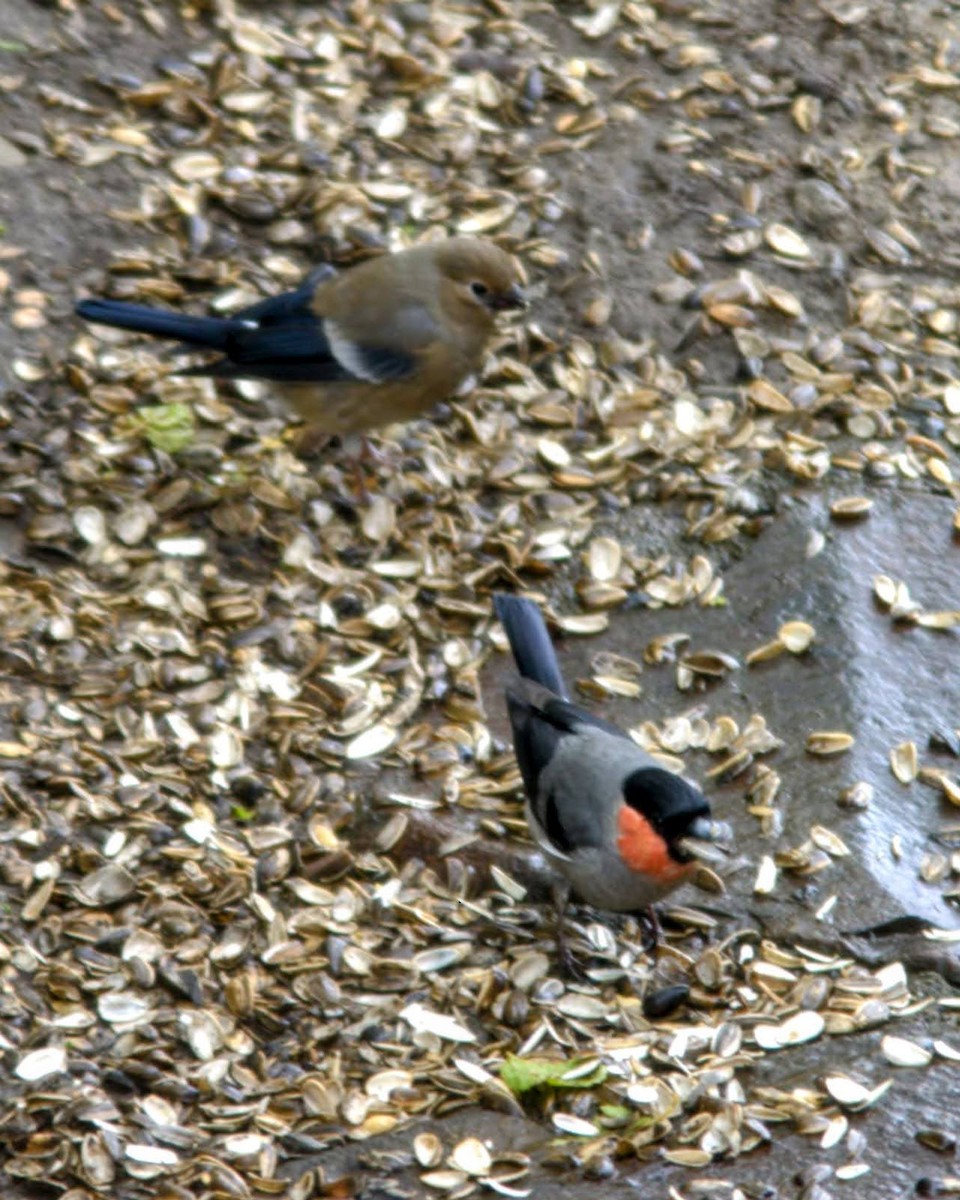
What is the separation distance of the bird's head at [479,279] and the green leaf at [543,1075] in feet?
8.68

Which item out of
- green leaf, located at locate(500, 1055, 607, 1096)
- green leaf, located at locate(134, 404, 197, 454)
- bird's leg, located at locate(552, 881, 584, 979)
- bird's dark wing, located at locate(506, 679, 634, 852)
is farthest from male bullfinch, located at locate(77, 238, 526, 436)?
green leaf, located at locate(500, 1055, 607, 1096)

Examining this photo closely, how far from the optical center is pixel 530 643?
537 centimetres

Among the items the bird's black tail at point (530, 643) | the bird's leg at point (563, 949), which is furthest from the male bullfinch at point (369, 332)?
the bird's leg at point (563, 949)

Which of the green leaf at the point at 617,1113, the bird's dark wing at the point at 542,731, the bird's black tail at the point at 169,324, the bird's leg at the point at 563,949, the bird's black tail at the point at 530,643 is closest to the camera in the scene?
the green leaf at the point at 617,1113

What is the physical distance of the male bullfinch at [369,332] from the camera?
19.9 feet

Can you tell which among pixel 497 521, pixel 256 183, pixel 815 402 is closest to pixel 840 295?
pixel 815 402

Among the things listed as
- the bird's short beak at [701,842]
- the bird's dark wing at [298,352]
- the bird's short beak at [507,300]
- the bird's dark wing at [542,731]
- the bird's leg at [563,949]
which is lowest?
the bird's leg at [563,949]

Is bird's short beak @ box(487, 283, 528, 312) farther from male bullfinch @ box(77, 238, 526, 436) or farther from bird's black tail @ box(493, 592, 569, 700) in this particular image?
bird's black tail @ box(493, 592, 569, 700)

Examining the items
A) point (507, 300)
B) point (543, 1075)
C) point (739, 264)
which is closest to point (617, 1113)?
point (543, 1075)

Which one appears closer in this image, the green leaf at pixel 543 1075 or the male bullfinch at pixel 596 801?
the green leaf at pixel 543 1075

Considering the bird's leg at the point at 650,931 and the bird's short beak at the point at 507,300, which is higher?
the bird's short beak at the point at 507,300

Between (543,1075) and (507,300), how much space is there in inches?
108

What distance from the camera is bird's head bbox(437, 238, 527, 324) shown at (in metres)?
6.22

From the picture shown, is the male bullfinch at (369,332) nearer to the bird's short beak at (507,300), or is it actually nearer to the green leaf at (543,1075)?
the bird's short beak at (507,300)
